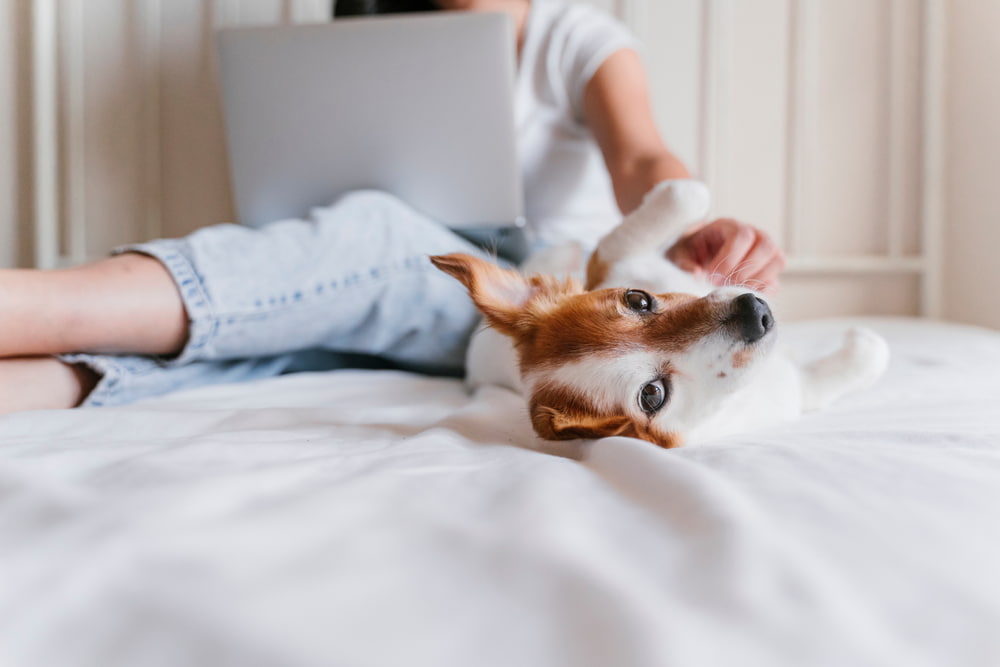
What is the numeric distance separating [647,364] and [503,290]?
0.80 ft

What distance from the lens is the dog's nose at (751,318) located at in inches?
27.9

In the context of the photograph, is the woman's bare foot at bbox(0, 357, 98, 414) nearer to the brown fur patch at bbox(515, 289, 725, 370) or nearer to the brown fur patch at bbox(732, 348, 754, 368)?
the brown fur patch at bbox(515, 289, 725, 370)

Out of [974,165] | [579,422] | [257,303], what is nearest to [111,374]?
[257,303]

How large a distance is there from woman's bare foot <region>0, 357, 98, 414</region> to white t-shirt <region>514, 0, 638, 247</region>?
982 mm

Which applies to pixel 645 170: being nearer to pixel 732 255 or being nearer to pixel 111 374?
pixel 732 255

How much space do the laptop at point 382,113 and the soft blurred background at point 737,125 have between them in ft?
2.23

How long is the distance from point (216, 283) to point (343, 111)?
0.50 metres

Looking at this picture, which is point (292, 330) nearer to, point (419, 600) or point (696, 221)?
point (696, 221)

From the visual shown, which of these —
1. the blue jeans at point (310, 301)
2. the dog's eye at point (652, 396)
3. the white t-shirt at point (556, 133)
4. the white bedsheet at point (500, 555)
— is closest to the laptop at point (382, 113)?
the blue jeans at point (310, 301)

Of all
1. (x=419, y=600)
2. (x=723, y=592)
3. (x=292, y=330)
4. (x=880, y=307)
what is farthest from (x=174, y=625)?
(x=880, y=307)

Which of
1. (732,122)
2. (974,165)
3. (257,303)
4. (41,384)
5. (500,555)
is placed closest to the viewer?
(500,555)

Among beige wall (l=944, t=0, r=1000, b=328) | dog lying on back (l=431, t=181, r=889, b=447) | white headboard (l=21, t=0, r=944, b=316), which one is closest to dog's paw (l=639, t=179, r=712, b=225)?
dog lying on back (l=431, t=181, r=889, b=447)

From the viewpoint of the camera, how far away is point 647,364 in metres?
0.73

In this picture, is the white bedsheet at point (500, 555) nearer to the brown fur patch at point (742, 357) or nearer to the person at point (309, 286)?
the brown fur patch at point (742, 357)
